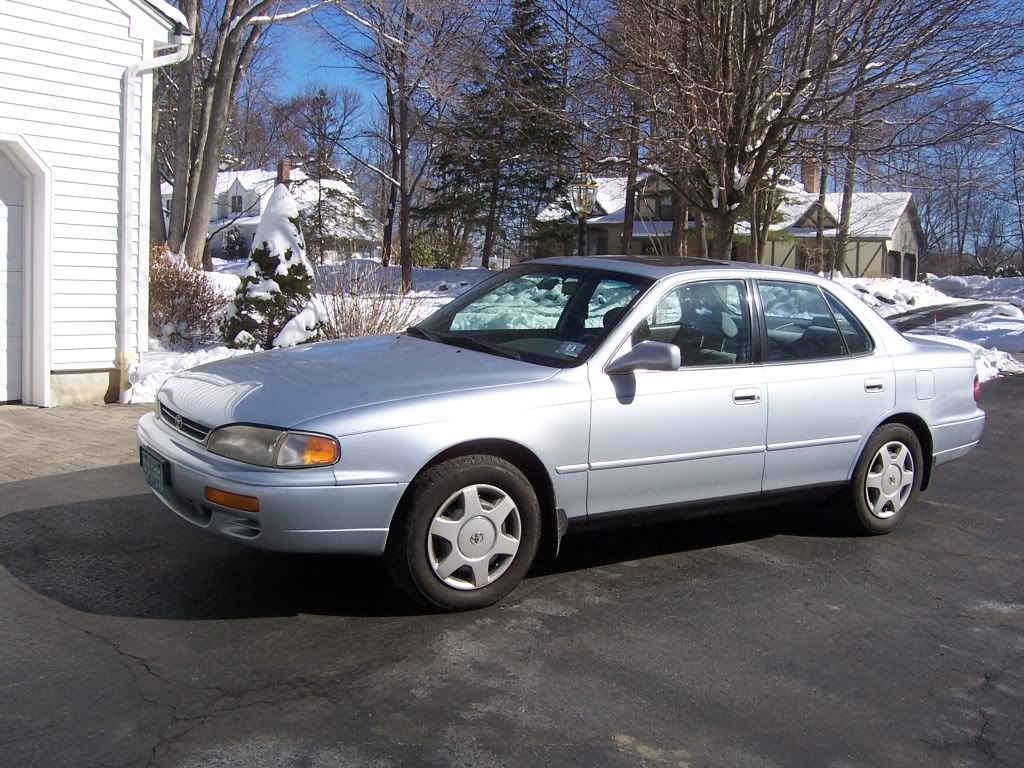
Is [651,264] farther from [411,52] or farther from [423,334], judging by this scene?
[411,52]

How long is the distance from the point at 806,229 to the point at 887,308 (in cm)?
1753

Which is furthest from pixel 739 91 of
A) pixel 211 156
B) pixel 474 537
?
pixel 211 156

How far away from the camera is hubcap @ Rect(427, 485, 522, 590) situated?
4.18 metres

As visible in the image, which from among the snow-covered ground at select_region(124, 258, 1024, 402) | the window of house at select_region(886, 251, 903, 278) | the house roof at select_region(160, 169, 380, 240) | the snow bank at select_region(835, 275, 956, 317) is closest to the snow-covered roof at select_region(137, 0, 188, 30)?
the snow-covered ground at select_region(124, 258, 1024, 402)

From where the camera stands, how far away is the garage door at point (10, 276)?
8617mm

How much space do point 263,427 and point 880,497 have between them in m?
3.63

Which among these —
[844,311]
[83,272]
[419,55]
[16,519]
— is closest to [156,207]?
[419,55]

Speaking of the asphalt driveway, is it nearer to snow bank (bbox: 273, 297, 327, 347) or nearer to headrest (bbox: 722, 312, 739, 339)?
headrest (bbox: 722, 312, 739, 339)

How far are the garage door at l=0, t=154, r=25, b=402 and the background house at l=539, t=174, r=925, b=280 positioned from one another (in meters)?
29.3

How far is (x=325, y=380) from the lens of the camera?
14.4 ft

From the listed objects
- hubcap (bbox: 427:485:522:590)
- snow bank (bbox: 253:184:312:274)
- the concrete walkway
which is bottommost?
the concrete walkway

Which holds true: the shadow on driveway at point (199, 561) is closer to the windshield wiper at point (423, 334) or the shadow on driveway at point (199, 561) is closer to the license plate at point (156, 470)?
the license plate at point (156, 470)

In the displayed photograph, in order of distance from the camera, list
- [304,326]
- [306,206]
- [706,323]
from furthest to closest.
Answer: [306,206], [304,326], [706,323]

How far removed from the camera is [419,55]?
Answer: 70.4ft
